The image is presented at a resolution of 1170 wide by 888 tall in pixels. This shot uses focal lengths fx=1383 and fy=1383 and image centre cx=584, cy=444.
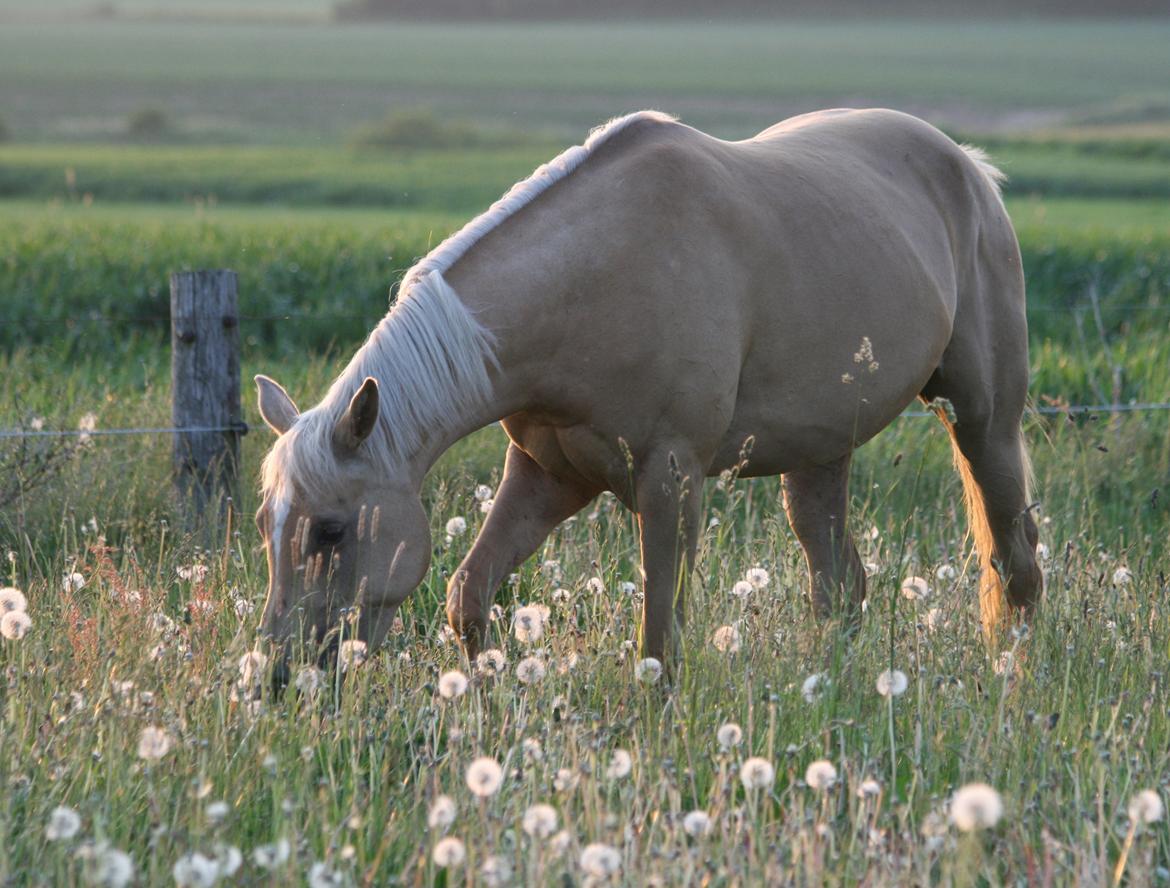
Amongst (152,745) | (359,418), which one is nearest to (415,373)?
(359,418)

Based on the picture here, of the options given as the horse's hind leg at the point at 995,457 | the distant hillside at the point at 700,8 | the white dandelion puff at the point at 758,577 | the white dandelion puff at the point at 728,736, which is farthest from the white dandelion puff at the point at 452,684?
the distant hillside at the point at 700,8

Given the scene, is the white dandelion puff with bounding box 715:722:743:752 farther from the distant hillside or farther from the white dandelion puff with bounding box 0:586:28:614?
the distant hillside

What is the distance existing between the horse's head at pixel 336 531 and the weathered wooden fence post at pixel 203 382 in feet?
7.26

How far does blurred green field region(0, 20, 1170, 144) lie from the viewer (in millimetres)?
58125

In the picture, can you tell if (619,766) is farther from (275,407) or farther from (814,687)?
(275,407)

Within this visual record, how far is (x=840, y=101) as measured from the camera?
197ft

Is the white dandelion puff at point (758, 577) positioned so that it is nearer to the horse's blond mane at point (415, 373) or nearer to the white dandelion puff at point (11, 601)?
the horse's blond mane at point (415, 373)

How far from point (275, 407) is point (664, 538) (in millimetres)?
1222

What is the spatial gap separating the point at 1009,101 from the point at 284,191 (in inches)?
1994

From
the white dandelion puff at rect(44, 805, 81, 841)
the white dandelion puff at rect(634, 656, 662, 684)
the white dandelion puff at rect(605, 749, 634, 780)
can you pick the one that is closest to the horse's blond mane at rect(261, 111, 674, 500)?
the white dandelion puff at rect(634, 656, 662, 684)

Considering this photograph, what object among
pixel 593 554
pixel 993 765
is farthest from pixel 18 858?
pixel 593 554

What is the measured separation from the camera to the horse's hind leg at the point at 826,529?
5.33m

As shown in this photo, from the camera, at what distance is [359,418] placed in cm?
369

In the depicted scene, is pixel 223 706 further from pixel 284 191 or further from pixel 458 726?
pixel 284 191
